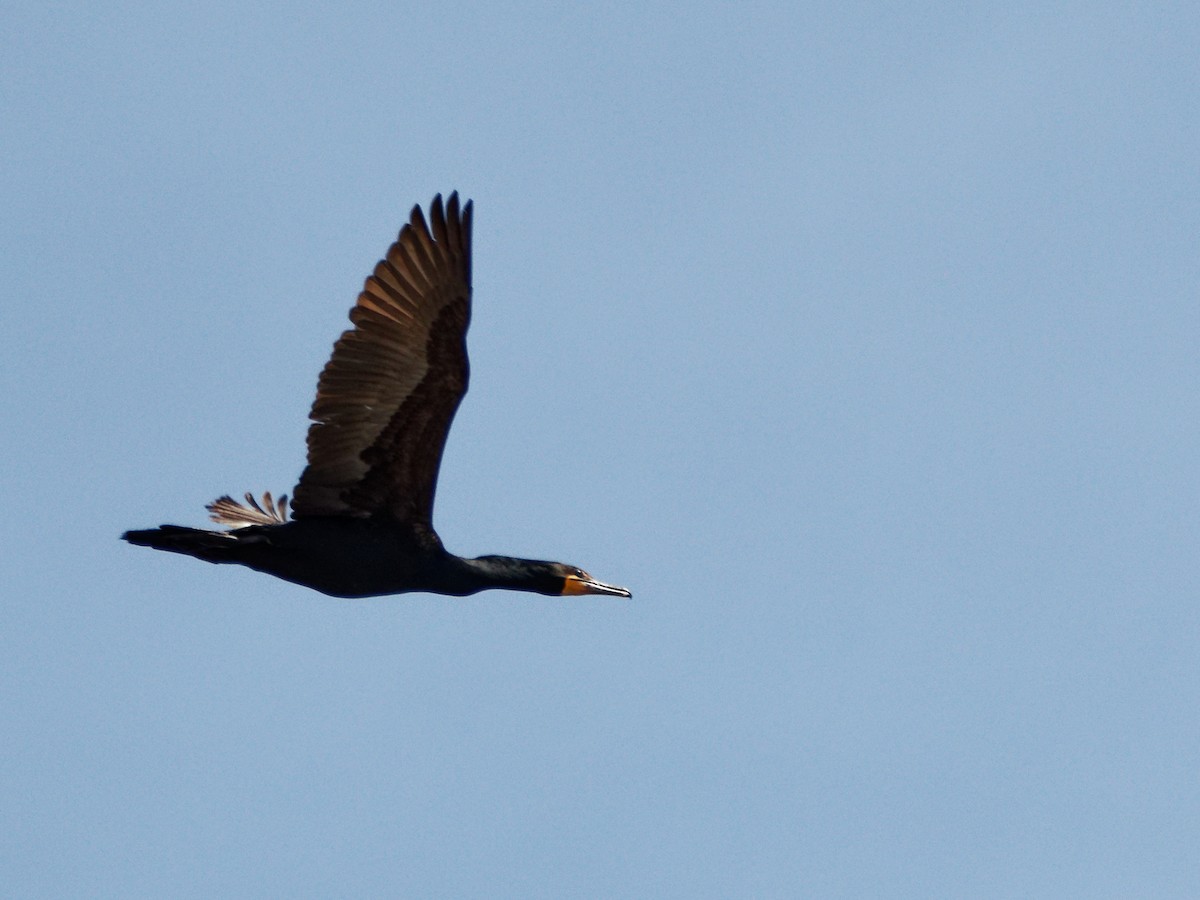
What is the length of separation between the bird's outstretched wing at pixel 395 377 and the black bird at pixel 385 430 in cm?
1

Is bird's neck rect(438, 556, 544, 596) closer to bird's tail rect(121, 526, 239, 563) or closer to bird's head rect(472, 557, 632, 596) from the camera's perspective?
bird's head rect(472, 557, 632, 596)

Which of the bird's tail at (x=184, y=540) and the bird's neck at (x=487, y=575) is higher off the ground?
the bird's neck at (x=487, y=575)

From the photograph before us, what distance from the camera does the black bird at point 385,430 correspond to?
21.4 metres

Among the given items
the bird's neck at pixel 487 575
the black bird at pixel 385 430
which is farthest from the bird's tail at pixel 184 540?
the bird's neck at pixel 487 575

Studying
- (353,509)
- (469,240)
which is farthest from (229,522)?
(469,240)

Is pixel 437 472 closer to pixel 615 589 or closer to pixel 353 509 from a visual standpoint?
pixel 353 509

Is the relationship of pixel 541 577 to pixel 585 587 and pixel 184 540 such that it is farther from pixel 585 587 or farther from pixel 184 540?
pixel 184 540

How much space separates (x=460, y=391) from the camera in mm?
21625

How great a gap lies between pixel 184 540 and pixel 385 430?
95.3 inches

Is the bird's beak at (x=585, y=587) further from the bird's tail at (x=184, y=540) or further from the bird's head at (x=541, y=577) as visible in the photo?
the bird's tail at (x=184, y=540)

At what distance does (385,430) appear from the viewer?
848 inches

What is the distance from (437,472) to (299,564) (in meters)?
1.80

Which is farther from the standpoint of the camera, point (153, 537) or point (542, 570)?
point (542, 570)

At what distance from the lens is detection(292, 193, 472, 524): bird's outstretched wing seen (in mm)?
21391
